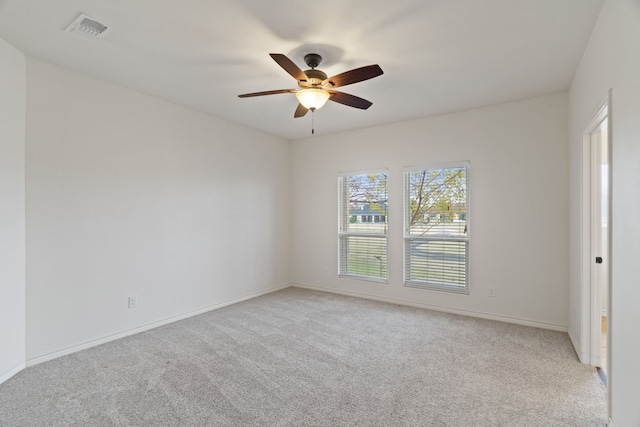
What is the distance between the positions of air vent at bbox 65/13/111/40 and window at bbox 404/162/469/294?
3756mm

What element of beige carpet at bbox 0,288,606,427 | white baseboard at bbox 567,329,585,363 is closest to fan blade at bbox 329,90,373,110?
beige carpet at bbox 0,288,606,427

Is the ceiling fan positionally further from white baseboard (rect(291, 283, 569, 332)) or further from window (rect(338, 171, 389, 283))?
white baseboard (rect(291, 283, 569, 332))

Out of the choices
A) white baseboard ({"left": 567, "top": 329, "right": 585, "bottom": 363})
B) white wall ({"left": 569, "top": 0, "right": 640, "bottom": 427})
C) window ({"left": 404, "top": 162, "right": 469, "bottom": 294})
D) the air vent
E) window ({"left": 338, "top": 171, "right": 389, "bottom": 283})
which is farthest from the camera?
window ({"left": 338, "top": 171, "right": 389, "bottom": 283})

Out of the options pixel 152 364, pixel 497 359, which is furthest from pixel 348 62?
pixel 152 364

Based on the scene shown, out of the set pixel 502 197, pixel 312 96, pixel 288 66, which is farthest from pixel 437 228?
pixel 288 66

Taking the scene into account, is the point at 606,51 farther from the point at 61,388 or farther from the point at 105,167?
the point at 61,388

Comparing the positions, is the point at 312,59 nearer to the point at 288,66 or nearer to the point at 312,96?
the point at 312,96

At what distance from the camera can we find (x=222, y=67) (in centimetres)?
290

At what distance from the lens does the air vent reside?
7.26 feet

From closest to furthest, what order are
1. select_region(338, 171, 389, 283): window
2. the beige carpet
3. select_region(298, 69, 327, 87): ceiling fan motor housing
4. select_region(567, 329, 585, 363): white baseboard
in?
1. the beige carpet
2. select_region(298, 69, 327, 87): ceiling fan motor housing
3. select_region(567, 329, 585, 363): white baseboard
4. select_region(338, 171, 389, 283): window

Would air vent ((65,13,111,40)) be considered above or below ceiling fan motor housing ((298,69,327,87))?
above

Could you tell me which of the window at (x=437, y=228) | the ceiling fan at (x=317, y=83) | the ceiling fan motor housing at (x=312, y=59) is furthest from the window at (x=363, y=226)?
the ceiling fan motor housing at (x=312, y=59)

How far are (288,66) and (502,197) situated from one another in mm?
3112

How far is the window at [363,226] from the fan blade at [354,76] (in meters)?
2.44
